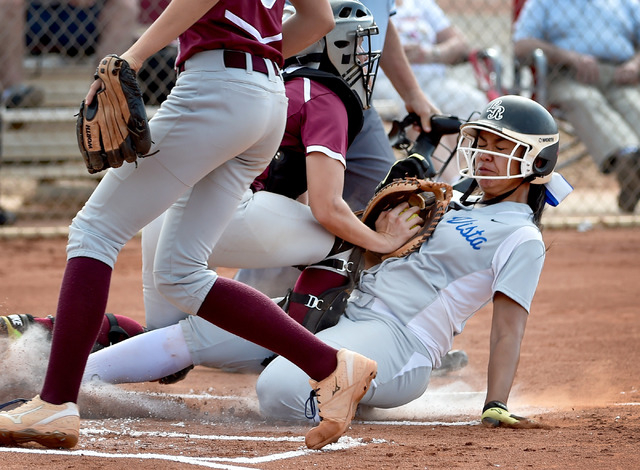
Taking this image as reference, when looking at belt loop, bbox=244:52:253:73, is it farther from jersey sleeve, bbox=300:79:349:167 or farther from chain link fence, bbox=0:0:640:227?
chain link fence, bbox=0:0:640:227

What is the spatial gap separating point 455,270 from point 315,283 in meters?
0.51

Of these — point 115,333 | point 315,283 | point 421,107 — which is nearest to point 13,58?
point 421,107

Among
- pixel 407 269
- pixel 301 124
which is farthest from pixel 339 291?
pixel 301 124

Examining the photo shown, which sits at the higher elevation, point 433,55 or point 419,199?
point 419,199

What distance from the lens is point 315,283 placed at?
3.47 meters

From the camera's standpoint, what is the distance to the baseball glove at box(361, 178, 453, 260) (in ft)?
11.6

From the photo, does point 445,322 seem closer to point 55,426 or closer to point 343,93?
point 343,93

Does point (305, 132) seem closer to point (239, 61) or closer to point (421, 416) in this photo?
point (239, 61)

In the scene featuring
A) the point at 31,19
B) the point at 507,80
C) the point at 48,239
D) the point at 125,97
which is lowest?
the point at 48,239

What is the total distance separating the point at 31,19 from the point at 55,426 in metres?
6.65

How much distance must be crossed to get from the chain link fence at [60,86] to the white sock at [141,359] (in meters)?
4.91

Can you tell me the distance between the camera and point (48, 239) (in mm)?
7730

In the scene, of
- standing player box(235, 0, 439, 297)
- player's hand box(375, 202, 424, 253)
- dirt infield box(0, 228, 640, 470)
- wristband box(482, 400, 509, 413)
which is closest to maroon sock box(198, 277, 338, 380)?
dirt infield box(0, 228, 640, 470)

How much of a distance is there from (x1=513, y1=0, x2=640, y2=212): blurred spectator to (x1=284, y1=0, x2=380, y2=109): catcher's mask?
500 cm
